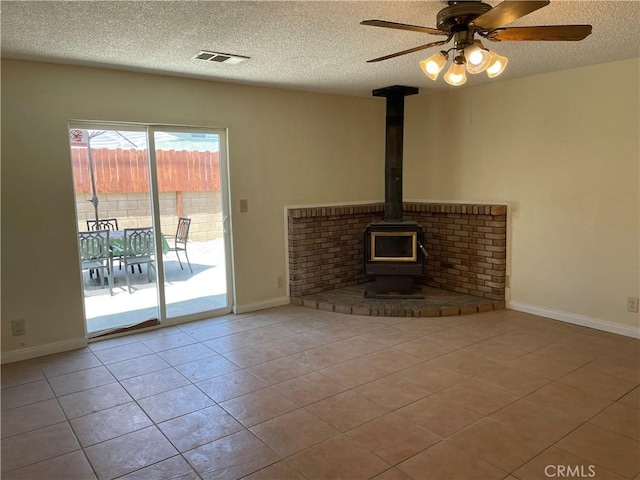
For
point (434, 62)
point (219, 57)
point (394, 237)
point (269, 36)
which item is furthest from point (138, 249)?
point (434, 62)

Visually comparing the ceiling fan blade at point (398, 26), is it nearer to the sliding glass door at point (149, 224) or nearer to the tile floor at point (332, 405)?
the tile floor at point (332, 405)

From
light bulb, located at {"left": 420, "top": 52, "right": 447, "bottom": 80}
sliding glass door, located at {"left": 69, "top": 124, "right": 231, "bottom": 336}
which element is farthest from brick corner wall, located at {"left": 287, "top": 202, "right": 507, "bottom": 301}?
light bulb, located at {"left": 420, "top": 52, "right": 447, "bottom": 80}

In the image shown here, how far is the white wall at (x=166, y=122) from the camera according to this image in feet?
11.5

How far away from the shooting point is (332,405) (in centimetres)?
281

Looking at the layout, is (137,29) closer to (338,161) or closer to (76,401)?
(76,401)

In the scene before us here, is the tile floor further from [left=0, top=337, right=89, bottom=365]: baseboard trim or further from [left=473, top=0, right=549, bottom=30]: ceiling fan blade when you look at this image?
[left=473, top=0, right=549, bottom=30]: ceiling fan blade

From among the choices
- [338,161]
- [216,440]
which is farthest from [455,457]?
[338,161]

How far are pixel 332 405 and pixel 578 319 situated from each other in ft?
8.82

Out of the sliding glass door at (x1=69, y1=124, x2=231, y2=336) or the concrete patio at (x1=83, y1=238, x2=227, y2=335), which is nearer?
the sliding glass door at (x1=69, y1=124, x2=231, y2=336)

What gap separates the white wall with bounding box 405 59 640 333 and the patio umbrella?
317 centimetres

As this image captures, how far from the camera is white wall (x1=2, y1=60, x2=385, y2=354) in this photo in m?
3.52

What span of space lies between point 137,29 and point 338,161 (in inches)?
114

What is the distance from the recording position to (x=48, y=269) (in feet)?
12.1

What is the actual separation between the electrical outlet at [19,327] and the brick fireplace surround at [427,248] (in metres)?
2.47
